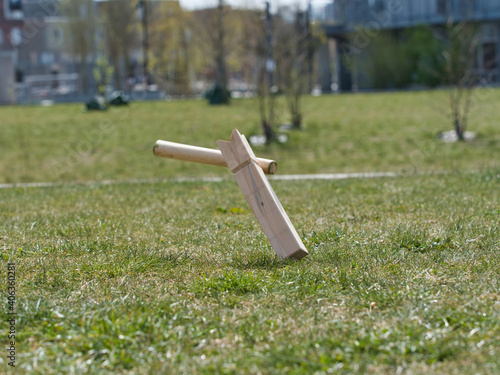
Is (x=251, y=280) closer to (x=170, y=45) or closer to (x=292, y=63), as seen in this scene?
(x=292, y=63)

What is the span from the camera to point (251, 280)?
3.98 m

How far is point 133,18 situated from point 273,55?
21.5 metres

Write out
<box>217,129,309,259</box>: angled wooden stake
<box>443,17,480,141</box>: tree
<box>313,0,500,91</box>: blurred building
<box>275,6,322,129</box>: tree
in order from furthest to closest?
<box>313,0,500,91</box>: blurred building → <box>275,6,322,129</box>: tree → <box>443,17,480,141</box>: tree → <box>217,129,309,259</box>: angled wooden stake

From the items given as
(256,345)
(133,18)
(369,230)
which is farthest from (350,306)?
(133,18)

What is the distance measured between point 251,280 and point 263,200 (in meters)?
0.64

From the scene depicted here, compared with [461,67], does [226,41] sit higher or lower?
higher

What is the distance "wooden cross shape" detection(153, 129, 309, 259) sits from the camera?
4.30 meters

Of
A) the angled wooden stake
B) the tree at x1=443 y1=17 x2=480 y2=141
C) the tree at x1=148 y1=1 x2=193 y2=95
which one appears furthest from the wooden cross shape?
the tree at x1=148 y1=1 x2=193 y2=95

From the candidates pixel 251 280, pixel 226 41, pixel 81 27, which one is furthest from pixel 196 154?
pixel 226 41

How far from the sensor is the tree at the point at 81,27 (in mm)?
39969

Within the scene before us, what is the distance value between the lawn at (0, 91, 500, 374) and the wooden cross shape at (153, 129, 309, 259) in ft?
0.52

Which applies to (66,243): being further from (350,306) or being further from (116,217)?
(350,306)

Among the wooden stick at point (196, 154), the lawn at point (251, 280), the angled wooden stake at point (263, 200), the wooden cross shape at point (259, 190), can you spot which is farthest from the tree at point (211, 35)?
the angled wooden stake at point (263, 200)

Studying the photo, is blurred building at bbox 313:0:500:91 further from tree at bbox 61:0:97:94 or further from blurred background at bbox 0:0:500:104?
tree at bbox 61:0:97:94
